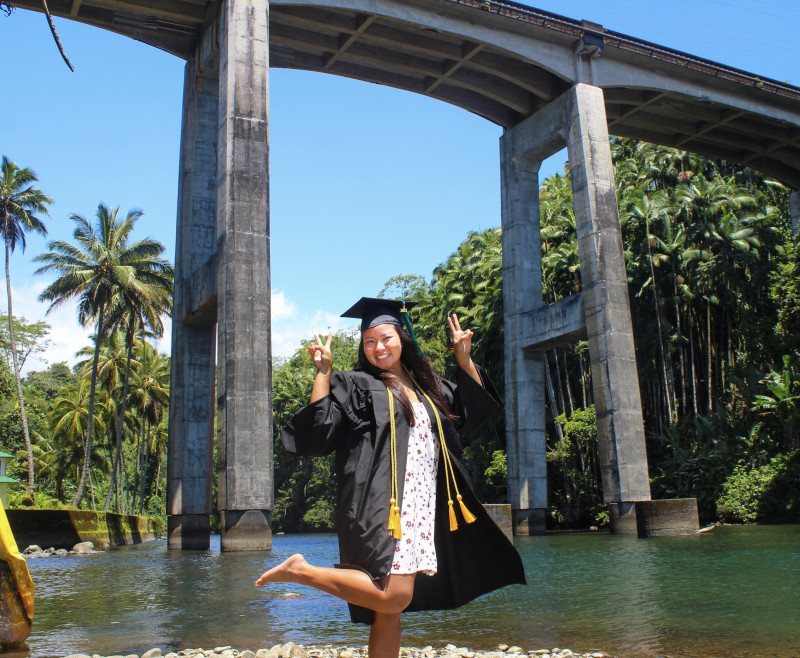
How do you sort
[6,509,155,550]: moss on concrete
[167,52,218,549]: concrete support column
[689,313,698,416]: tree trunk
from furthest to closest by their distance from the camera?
[689,313,698,416]: tree trunk, [6,509,155,550]: moss on concrete, [167,52,218,549]: concrete support column

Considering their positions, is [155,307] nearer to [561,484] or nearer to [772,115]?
[561,484]

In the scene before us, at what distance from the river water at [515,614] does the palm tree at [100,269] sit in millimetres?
26780

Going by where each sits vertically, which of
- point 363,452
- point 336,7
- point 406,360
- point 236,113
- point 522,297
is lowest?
point 363,452

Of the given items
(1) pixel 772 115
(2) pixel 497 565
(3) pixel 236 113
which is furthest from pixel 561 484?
(2) pixel 497 565

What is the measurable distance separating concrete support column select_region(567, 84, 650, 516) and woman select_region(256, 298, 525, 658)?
18279 mm

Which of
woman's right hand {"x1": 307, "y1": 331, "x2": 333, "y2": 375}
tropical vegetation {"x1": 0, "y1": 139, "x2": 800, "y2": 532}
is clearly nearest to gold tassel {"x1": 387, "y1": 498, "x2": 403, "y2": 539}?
woman's right hand {"x1": 307, "y1": 331, "x2": 333, "y2": 375}

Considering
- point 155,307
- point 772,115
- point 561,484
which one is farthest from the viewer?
point 155,307

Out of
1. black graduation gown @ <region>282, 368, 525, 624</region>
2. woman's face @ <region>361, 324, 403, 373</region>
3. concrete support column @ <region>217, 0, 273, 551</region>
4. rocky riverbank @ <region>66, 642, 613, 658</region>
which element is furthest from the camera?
concrete support column @ <region>217, 0, 273, 551</region>

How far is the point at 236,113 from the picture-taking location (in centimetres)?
1792

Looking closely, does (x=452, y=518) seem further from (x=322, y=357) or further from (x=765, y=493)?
(x=765, y=493)

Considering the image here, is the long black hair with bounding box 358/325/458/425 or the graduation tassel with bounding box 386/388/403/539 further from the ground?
the long black hair with bounding box 358/325/458/425

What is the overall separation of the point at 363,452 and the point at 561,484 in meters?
31.8

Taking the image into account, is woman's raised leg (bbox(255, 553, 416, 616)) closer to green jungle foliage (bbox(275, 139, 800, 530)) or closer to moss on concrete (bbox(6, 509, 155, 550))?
moss on concrete (bbox(6, 509, 155, 550))

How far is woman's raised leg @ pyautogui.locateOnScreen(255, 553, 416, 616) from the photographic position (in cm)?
319
